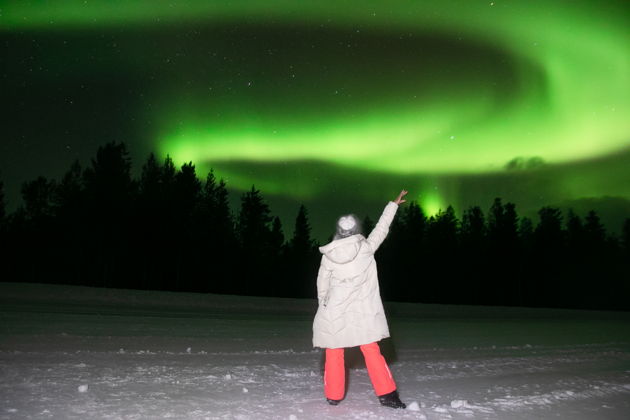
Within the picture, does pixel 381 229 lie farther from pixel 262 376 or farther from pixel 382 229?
pixel 262 376

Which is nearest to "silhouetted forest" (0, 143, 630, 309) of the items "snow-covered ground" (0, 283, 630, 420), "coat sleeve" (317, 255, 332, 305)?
"snow-covered ground" (0, 283, 630, 420)

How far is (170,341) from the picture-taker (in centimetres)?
1057

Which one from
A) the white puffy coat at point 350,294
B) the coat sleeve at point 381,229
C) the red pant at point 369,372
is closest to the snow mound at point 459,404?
the red pant at point 369,372

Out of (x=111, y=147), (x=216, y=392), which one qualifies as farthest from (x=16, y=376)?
(x=111, y=147)

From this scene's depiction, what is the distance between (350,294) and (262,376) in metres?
2.27

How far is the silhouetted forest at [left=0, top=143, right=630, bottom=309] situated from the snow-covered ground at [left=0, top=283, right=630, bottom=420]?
168 ft

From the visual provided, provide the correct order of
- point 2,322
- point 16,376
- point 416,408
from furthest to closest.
A: point 2,322 < point 16,376 < point 416,408

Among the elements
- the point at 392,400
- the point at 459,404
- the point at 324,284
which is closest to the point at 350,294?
the point at 324,284

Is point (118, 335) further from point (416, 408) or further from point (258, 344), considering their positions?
point (416, 408)

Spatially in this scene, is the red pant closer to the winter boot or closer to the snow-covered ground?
the winter boot

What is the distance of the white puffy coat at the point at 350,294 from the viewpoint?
5.30 metres

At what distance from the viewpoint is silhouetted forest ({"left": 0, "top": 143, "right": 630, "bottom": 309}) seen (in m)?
62.0

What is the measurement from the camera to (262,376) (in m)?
6.93

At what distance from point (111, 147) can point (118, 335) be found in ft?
174
